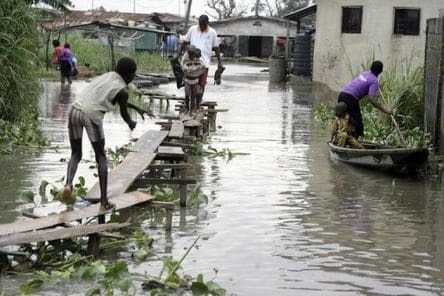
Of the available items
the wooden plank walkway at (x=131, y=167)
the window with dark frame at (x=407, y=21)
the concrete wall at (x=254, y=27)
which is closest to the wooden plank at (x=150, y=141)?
the wooden plank walkway at (x=131, y=167)

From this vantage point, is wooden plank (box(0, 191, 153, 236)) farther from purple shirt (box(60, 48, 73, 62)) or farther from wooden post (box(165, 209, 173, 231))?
purple shirt (box(60, 48, 73, 62))

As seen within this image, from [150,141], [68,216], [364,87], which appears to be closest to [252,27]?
[364,87]

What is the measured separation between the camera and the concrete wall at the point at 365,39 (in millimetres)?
24500

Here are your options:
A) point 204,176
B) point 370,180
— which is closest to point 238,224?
point 204,176

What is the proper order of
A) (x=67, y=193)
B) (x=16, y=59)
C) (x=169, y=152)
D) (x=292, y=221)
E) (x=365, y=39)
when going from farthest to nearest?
(x=365, y=39) < (x=16, y=59) < (x=169, y=152) < (x=292, y=221) < (x=67, y=193)

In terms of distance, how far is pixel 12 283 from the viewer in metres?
5.71

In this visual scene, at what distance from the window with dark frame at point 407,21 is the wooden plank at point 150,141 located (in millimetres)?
15824

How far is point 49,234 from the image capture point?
5910mm

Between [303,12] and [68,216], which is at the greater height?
[303,12]

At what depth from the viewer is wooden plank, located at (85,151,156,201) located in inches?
289

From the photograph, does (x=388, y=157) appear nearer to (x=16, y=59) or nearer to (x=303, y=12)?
(x=16, y=59)

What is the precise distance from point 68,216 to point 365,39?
66.9 feet

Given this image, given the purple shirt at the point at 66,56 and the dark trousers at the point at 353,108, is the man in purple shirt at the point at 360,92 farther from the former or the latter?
the purple shirt at the point at 66,56

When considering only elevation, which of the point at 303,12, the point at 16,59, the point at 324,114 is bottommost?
the point at 324,114
